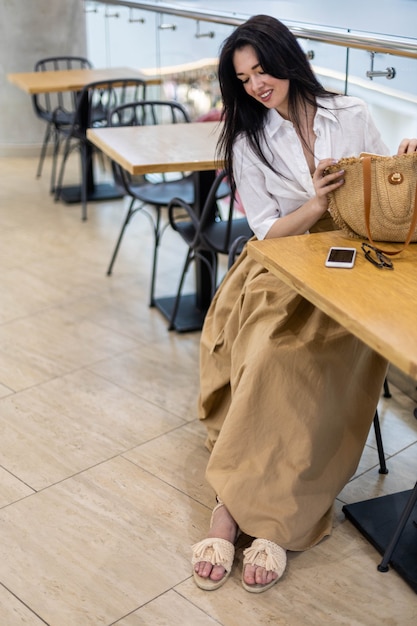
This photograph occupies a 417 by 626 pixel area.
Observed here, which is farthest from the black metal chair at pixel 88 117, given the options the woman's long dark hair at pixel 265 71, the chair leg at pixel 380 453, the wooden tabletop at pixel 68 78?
the chair leg at pixel 380 453

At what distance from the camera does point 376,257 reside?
175cm

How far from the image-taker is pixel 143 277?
3.90m

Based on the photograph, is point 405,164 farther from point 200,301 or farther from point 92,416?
point 200,301

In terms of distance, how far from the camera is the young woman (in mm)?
1977

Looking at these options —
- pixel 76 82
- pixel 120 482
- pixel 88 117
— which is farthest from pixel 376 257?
pixel 76 82

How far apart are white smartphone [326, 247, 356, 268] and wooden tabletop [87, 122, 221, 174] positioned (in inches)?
39.0

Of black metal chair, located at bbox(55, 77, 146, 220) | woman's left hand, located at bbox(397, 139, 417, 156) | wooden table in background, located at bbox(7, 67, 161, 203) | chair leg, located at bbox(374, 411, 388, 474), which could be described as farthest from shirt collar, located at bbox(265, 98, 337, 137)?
wooden table in background, located at bbox(7, 67, 161, 203)

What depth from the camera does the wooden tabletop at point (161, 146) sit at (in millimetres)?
2904

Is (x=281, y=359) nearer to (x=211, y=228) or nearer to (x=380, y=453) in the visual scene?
(x=380, y=453)

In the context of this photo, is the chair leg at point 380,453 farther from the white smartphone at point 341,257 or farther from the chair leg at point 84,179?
the chair leg at point 84,179

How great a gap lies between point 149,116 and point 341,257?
394 cm

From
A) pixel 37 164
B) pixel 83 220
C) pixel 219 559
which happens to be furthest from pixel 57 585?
pixel 37 164

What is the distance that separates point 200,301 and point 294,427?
1529 millimetres

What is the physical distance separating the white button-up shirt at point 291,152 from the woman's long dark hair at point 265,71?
0.08 ft
